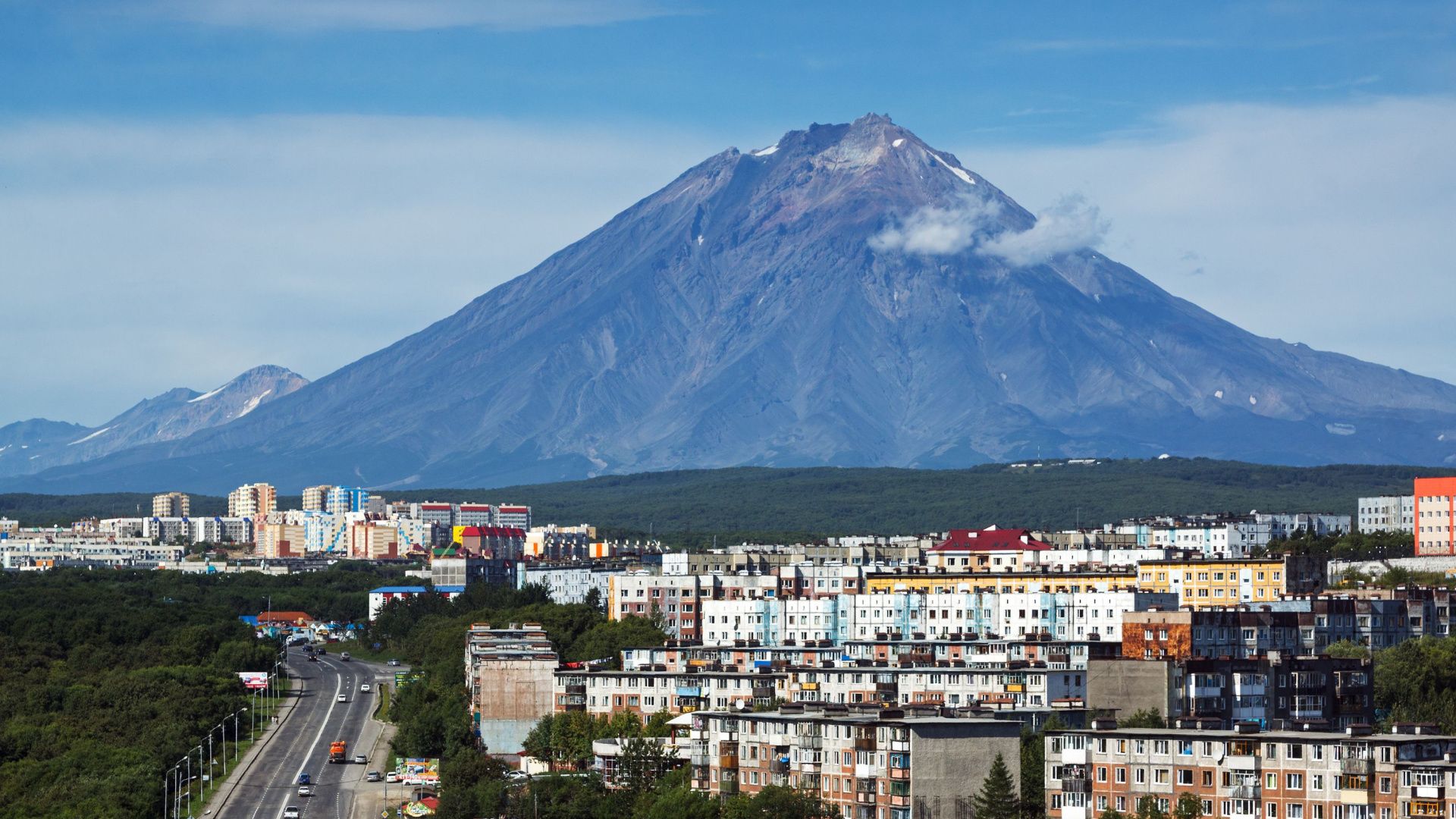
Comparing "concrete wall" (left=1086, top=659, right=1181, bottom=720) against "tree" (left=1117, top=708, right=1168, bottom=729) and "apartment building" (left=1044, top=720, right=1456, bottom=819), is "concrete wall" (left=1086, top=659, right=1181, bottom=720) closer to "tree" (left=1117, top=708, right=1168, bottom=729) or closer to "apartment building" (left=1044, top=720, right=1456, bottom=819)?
"tree" (left=1117, top=708, right=1168, bottom=729)

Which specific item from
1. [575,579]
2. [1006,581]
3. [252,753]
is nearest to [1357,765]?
[252,753]

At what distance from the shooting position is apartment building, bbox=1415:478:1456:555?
160 m

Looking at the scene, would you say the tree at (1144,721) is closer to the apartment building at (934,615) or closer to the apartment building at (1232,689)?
the apartment building at (1232,689)

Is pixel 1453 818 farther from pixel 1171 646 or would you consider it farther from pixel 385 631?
pixel 385 631

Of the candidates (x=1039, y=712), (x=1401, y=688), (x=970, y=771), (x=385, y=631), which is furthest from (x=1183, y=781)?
(x=385, y=631)

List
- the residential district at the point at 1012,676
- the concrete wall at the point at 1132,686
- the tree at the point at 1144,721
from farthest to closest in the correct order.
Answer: the concrete wall at the point at 1132,686 → the tree at the point at 1144,721 → the residential district at the point at 1012,676

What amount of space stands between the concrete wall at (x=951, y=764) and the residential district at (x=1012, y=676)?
0.17ft

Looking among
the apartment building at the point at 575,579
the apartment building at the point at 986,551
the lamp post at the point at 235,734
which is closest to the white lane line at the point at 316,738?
the lamp post at the point at 235,734

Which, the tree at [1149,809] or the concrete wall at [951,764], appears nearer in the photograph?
the tree at [1149,809]

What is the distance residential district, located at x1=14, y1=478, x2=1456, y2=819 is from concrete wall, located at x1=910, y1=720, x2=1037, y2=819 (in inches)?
2.1

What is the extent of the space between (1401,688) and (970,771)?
89.6ft

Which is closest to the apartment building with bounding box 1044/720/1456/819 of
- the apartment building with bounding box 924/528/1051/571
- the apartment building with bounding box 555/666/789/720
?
the apartment building with bounding box 555/666/789/720

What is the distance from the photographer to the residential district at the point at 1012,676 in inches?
2372

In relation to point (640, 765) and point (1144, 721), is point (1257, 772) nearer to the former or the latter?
point (1144, 721)
